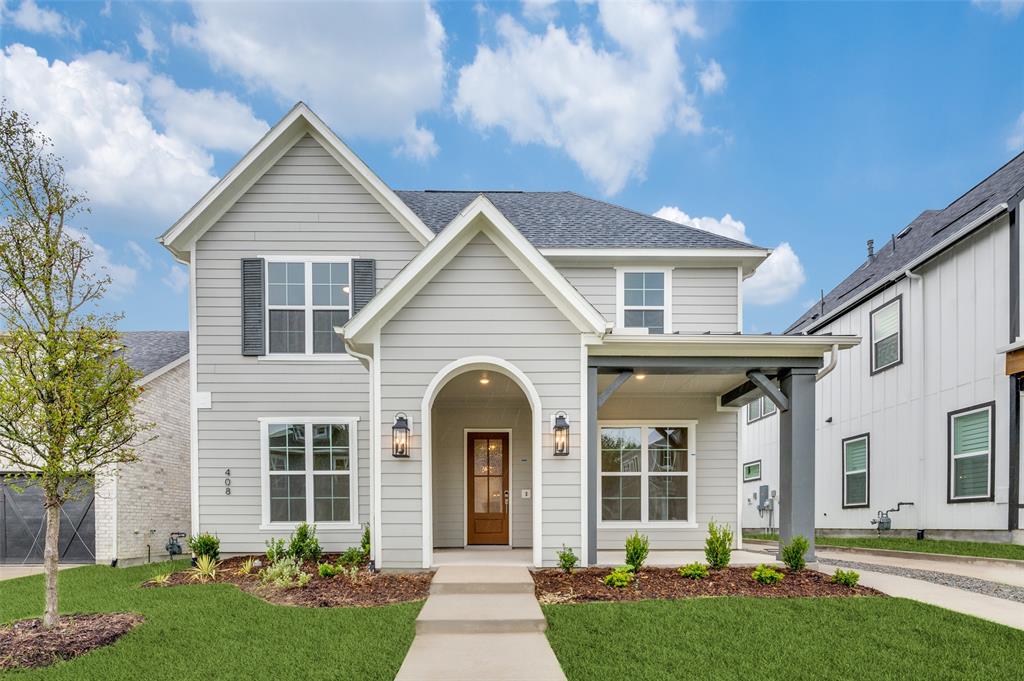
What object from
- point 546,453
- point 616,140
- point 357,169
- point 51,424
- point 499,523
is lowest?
point 499,523

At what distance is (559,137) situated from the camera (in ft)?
87.4

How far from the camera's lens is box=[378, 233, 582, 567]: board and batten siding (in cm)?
772

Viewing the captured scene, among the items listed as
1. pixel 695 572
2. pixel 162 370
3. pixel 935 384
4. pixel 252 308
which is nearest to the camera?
pixel 695 572

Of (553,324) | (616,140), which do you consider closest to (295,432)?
(553,324)

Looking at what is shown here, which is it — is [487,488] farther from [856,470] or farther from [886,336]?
[886,336]

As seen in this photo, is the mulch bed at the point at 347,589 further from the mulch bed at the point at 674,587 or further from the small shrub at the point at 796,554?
the small shrub at the point at 796,554

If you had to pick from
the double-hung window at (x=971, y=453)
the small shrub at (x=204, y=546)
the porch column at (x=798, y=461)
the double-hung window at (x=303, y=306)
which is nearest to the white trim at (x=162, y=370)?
the double-hung window at (x=303, y=306)

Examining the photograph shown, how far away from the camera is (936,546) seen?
10047mm

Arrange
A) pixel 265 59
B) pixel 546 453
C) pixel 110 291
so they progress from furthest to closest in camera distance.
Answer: pixel 265 59 → pixel 546 453 → pixel 110 291

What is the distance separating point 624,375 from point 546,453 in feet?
5.14

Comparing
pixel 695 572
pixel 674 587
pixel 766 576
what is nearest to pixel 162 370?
pixel 674 587

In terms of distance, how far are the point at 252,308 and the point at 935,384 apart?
13119 mm

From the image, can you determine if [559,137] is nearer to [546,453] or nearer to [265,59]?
[265,59]

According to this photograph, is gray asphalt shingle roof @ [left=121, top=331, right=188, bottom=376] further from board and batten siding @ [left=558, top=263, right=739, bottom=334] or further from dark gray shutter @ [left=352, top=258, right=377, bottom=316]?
board and batten siding @ [left=558, top=263, right=739, bottom=334]
